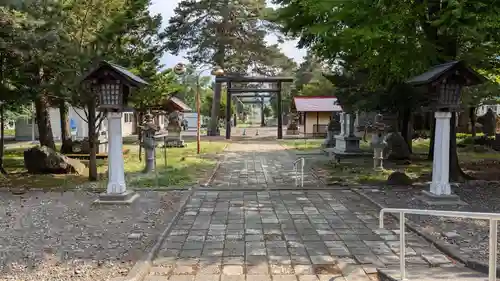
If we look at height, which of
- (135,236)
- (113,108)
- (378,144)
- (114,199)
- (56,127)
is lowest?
(135,236)

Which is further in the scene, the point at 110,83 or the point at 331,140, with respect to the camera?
the point at 331,140

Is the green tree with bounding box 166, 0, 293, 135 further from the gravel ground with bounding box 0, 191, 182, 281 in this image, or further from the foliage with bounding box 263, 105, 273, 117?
the foliage with bounding box 263, 105, 273, 117

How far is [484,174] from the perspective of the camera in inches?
477

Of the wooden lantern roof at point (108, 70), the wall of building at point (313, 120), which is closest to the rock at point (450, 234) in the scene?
the wooden lantern roof at point (108, 70)

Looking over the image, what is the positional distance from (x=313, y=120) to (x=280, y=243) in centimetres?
2891

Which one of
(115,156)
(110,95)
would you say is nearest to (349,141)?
(115,156)

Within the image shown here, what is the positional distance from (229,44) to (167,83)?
316 inches

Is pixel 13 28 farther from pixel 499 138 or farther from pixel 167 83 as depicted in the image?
pixel 499 138

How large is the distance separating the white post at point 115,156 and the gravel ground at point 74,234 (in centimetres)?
52

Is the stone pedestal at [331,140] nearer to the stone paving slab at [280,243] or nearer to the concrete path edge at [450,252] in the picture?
the stone paving slab at [280,243]

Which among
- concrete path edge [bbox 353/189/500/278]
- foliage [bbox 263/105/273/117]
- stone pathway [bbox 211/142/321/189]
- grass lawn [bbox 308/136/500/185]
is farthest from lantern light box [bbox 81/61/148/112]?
foliage [bbox 263/105/273/117]

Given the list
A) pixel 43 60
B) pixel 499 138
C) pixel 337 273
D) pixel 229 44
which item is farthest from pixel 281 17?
pixel 229 44

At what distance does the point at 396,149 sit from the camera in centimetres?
1536

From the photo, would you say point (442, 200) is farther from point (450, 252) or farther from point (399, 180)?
point (450, 252)
